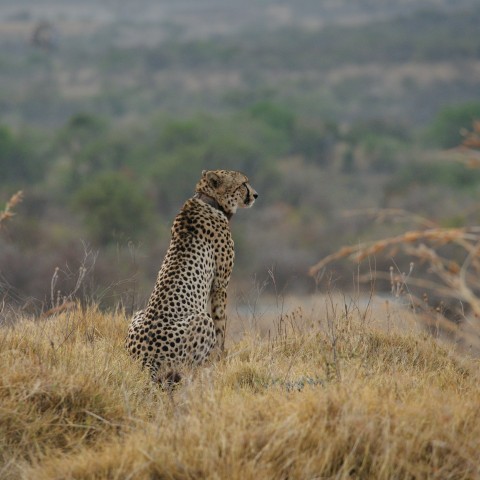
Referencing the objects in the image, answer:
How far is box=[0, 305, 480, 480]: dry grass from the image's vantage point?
9.58 feet

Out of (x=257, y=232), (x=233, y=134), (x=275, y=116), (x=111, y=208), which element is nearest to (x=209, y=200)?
(x=111, y=208)

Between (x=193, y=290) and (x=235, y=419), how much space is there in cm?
132

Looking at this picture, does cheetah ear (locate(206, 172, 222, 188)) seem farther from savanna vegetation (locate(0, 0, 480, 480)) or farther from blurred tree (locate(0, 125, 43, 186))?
blurred tree (locate(0, 125, 43, 186))

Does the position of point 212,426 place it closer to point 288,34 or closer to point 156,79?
point 156,79

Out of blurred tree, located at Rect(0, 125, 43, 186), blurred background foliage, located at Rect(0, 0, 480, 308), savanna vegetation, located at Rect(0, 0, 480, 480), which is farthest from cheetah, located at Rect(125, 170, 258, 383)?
blurred tree, located at Rect(0, 125, 43, 186)

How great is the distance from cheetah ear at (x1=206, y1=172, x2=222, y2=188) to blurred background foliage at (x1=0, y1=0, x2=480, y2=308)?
493 millimetres

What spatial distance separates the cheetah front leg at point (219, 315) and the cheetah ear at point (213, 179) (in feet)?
1.69

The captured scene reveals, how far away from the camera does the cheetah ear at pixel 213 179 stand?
188 inches

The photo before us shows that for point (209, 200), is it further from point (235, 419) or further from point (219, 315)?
point (235, 419)

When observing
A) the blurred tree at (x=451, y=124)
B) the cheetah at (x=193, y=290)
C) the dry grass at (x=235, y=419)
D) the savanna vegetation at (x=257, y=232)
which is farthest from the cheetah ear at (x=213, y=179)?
the blurred tree at (x=451, y=124)

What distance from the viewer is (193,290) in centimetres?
436

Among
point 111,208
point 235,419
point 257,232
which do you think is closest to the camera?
point 235,419

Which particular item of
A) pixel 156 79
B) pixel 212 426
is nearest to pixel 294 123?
pixel 156 79

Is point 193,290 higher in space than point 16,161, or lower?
higher
